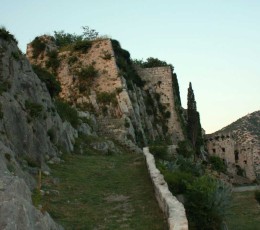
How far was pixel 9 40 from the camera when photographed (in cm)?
2430

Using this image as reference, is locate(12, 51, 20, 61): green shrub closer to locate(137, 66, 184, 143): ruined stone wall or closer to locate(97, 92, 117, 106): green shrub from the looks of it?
locate(97, 92, 117, 106): green shrub

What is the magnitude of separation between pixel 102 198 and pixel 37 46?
45.7m

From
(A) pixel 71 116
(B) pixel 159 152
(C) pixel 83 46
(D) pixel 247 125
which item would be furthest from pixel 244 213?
(D) pixel 247 125

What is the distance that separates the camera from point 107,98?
162 ft

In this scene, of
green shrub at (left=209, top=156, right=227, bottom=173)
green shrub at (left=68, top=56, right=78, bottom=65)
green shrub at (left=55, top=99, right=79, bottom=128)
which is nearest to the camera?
green shrub at (left=55, top=99, right=79, bottom=128)

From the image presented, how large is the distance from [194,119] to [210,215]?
4510cm

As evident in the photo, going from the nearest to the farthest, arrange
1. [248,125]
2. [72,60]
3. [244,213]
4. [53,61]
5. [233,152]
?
[244,213] → [72,60] → [53,61] → [233,152] → [248,125]

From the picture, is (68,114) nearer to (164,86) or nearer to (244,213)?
(244,213)

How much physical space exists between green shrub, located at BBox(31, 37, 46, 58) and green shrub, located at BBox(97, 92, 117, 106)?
13755 millimetres

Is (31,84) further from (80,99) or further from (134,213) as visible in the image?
(80,99)

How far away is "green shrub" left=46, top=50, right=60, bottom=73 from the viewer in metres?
55.8

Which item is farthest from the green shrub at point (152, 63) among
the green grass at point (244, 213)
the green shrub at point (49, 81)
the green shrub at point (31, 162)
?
the green shrub at point (31, 162)

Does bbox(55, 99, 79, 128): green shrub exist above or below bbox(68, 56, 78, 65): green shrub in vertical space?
below

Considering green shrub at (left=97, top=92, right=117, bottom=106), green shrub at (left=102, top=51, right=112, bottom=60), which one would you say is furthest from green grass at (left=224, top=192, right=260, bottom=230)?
Answer: green shrub at (left=102, top=51, right=112, bottom=60)
